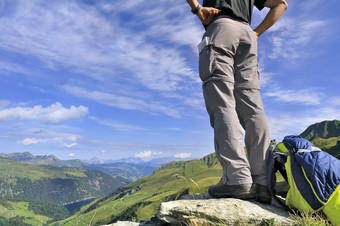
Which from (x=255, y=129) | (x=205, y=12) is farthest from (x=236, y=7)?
(x=255, y=129)

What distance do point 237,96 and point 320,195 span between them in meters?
2.17

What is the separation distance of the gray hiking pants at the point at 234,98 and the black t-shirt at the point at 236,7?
5.8 inches

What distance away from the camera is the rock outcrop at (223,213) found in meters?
4.08

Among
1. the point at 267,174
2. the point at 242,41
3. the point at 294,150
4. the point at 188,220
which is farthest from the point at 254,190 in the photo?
the point at 242,41

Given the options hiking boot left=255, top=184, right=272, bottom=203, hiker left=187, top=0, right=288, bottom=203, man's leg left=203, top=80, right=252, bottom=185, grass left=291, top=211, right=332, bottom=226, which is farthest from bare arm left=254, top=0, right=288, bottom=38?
grass left=291, top=211, right=332, bottom=226

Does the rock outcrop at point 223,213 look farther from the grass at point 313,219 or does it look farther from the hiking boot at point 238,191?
the grass at point 313,219

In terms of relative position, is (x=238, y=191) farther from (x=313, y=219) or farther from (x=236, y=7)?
(x=236, y=7)

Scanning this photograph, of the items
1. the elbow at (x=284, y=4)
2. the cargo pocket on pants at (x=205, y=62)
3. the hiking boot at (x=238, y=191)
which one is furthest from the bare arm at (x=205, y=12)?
the hiking boot at (x=238, y=191)

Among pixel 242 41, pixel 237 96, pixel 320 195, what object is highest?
pixel 242 41

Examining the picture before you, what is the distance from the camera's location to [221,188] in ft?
15.4

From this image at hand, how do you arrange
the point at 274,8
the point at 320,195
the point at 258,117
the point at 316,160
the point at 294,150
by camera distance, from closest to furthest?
the point at 320,195 → the point at 316,160 → the point at 294,150 → the point at 258,117 → the point at 274,8

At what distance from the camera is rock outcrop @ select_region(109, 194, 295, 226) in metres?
4.08

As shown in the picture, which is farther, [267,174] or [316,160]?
[267,174]

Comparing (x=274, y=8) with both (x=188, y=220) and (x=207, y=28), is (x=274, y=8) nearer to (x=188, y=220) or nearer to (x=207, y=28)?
(x=207, y=28)
